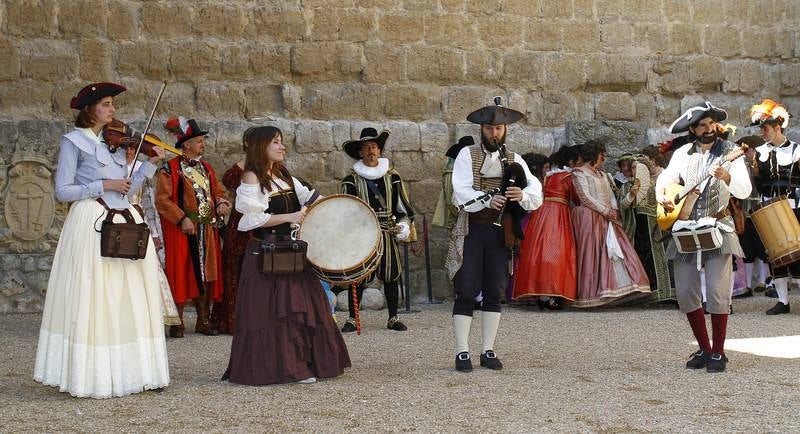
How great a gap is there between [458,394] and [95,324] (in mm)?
2009

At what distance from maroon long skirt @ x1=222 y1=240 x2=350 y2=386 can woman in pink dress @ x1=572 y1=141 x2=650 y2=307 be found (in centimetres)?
457

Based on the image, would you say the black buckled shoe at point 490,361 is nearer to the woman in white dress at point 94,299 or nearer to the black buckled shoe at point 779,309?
the woman in white dress at point 94,299

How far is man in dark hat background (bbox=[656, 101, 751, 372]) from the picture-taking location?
7.34 meters

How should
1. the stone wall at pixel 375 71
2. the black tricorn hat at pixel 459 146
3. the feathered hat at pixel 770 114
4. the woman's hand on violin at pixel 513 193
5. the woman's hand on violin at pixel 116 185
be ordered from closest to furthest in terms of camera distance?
the woman's hand on violin at pixel 116 185 < the woman's hand on violin at pixel 513 193 < the feathered hat at pixel 770 114 < the stone wall at pixel 375 71 < the black tricorn hat at pixel 459 146

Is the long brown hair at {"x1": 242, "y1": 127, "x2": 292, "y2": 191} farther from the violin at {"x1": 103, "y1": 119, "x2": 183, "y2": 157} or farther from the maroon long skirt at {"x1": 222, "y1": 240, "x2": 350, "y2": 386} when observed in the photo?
the violin at {"x1": 103, "y1": 119, "x2": 183, "y2": 157}

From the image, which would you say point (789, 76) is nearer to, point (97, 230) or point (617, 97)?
point (617, 97)

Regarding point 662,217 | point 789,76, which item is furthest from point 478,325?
point 789,76

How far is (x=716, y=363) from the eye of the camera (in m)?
7.20

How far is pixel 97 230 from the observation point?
648cm

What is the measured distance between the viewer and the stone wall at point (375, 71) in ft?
36.5

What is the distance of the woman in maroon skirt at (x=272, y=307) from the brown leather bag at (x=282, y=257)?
0.38 feet

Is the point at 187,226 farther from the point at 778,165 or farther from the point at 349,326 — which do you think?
the point at 778,165

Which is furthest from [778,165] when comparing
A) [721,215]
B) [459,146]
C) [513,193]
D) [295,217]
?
[295,217]

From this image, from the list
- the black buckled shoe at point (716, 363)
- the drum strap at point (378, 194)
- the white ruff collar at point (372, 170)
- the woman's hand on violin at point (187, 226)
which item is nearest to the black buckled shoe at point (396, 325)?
the drum strap at point (378, 194)
